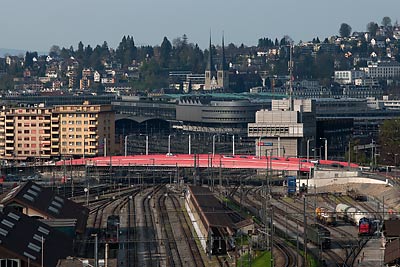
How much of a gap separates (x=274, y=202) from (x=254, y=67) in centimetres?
11568

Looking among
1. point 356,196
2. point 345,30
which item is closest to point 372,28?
point 345,30

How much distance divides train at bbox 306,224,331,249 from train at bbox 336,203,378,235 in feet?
2.79

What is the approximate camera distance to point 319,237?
28.2 metres

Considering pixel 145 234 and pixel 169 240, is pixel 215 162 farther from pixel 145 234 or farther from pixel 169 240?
pixel 169 240

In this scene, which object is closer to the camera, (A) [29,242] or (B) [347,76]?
(A) [29,242]

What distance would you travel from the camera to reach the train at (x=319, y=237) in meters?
28.1

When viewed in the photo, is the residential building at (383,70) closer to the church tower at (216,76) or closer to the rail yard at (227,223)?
the church tower at (216,76)

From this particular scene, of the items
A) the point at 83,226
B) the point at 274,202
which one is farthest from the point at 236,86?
the point at 83,226

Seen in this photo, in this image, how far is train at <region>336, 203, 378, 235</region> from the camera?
30062mm

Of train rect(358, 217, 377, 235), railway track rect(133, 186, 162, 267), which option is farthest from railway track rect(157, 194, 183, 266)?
train rect(358, 217, 377, 235)

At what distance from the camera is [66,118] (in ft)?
198

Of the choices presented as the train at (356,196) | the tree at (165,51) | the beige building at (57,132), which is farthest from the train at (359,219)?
the tree at (165,51)

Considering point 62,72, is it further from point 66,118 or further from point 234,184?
point 234,184

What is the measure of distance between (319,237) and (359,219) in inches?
155
